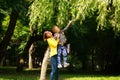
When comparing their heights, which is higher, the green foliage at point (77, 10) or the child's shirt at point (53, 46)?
the green foliage at point (77, 10)

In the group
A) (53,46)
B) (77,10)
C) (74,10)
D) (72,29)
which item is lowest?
(53,46)

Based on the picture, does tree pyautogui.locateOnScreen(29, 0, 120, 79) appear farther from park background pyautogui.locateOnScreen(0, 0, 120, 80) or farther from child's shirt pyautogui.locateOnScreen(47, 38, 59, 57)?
child's shirt pyautogui.locateOnScreen(47, 38, 59, 57)

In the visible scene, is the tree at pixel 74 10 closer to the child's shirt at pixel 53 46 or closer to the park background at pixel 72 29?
the park background at pixel 72 29

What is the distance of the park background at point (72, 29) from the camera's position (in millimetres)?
15069

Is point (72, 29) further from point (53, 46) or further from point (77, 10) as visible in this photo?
point (53, 46)

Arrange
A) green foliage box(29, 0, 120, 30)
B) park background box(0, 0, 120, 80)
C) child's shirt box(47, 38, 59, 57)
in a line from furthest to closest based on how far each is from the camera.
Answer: park background box(0, 0, 120, 80) < child's shirt box(47, 38, 59, 57) < green foliage box(29, 0, 120, 30)

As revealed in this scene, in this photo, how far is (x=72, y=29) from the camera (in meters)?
31.3

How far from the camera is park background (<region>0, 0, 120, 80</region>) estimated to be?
15.1 m

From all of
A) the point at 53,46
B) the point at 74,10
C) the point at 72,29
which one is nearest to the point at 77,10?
the point at 74,10

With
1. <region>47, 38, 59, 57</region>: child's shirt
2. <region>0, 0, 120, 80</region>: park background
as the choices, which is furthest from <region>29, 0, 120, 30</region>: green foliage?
<region>47, 38, 59, 57</region>: child's shirt

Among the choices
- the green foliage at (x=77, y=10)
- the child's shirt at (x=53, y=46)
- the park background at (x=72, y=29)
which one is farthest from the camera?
the park background at (x=72, y=29)

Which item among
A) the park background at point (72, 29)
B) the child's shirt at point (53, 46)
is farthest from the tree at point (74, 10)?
the child's shirt at point (53, 46)

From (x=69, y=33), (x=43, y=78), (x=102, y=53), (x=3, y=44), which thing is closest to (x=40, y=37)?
(x=69, y=33)

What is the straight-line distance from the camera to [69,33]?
111 ft
